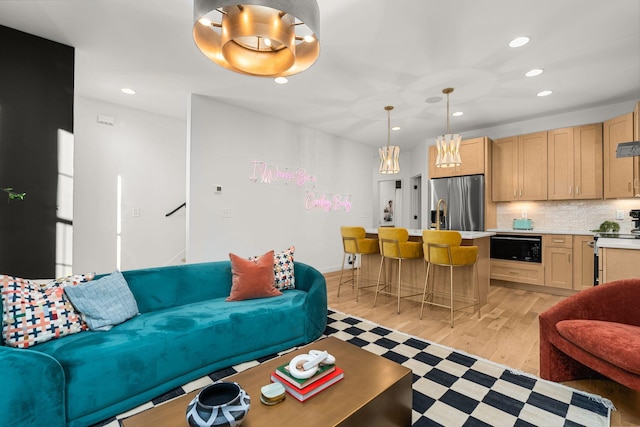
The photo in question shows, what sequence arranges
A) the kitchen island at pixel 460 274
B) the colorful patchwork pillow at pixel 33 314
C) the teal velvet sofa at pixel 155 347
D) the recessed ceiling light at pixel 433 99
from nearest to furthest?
the teal velvet sofa at pixel 155 347, the colorful patchwork pillow at pixel 33 314, the kitchen island at pixel 460 274, the recessed ceiling light at pixel 433 99

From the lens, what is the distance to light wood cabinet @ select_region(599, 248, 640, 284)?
255 centimetres

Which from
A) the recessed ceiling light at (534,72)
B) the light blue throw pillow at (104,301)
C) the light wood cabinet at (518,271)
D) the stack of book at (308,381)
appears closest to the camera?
the stack of book at (308,381)

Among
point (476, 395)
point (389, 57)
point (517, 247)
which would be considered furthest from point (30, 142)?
point (517, 247)

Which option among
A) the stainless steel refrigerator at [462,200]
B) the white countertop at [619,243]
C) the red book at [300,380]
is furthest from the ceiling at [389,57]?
the red book at [300,380]

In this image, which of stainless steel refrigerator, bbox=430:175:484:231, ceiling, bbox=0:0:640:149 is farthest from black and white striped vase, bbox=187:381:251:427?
stainless steel refrigerator, bbox=430:175:484:231

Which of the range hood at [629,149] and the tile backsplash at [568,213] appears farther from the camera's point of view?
the tile backsplash at [568,213]

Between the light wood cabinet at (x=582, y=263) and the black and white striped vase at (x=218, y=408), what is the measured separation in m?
4.84

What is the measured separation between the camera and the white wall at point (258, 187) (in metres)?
3.91

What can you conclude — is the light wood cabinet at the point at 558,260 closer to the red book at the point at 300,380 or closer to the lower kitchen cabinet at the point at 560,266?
the lower kitchen cabinet at the point at 560,266

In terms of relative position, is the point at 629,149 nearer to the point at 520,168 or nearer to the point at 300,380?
the point at 520,168

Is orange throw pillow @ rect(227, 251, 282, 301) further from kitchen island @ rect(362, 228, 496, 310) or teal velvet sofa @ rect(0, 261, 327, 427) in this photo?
kitchen island @ rect(362, 228, 496, 310)

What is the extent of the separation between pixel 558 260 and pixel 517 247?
516 millimetres

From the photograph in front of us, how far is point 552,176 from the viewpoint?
438 centimetres

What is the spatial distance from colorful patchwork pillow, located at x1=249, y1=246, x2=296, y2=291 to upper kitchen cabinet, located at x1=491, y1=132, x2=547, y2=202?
3929mm
